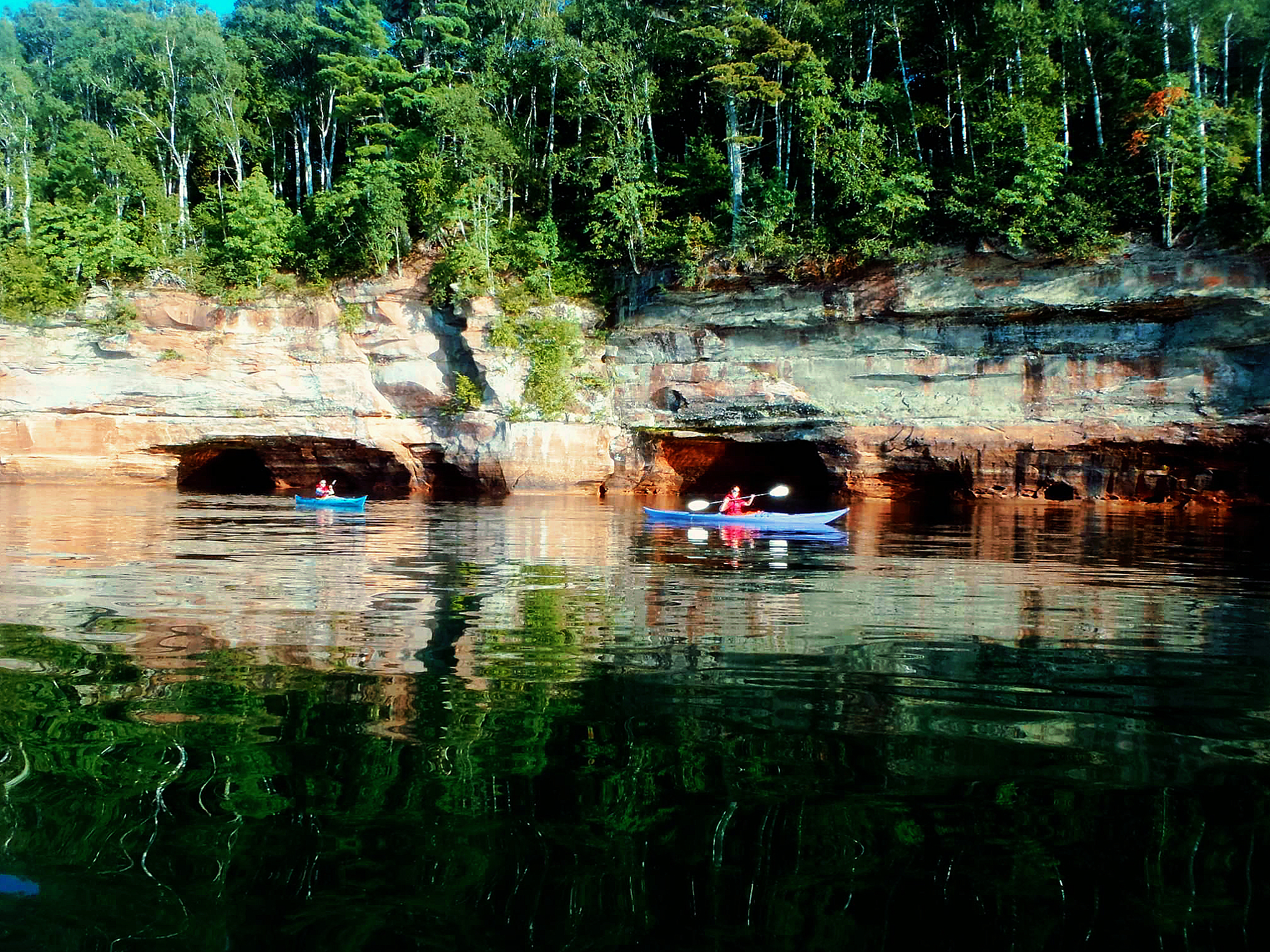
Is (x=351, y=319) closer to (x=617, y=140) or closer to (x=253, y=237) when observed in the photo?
(x=253, y=237)

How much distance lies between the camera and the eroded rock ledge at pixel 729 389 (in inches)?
899

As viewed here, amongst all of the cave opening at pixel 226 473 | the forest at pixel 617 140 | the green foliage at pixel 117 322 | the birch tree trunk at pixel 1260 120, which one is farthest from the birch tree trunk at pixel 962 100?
the green foliage at pixel 117 322

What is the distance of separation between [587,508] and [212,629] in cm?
1523

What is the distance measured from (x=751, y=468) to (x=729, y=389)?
572cm

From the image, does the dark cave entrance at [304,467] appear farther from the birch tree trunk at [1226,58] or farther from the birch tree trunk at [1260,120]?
the birch tree trunk at [1226,58]

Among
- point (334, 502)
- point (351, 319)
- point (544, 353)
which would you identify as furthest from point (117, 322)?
point (544, 353)

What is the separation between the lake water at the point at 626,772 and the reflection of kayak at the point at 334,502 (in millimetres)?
11766

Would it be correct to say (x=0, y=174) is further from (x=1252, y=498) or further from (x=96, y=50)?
(x=1252, y=498)

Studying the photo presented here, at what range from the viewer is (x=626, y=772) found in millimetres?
3561

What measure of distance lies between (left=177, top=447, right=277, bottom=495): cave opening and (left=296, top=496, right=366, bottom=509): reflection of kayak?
633cm

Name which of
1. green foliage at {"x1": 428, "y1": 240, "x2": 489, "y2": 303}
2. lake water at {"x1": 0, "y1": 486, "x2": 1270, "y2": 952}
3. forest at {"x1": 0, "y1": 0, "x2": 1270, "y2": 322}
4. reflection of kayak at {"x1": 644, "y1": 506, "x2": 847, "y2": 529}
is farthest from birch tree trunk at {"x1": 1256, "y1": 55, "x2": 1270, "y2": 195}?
green foliage at {"x1": 428, "y1": 240, "x2": 489, "y2": 303}

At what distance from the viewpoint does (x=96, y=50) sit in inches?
1210

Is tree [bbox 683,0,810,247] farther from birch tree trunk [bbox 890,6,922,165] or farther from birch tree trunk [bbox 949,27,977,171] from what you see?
birch tree trunk [bbox 949,27,977,171]

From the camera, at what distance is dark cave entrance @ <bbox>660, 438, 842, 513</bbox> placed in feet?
90.7
